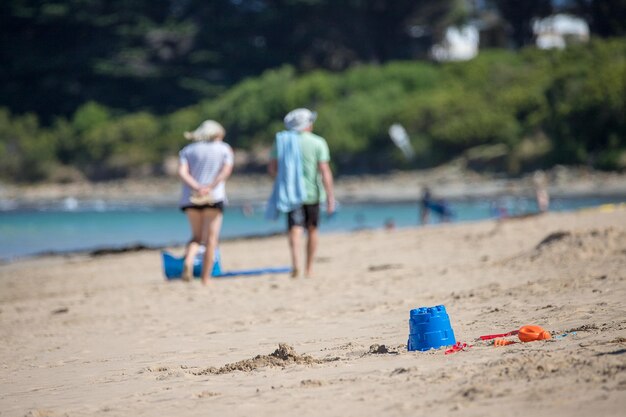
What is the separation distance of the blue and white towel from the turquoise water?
9.75 metres

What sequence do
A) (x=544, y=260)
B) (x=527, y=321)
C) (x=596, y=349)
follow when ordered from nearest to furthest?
(x=596, y=349), (x=527, y=321), (x=544, y=260)

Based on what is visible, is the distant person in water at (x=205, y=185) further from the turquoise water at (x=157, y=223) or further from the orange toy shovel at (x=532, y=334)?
the turquoise water at (x=157, y=223)

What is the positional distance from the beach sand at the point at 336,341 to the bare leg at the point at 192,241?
0.22 meters

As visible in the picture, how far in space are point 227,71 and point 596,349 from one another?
52063 millimetres

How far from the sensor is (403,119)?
4100 cm

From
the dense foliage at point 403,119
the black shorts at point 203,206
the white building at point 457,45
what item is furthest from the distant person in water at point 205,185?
the white building at point 457,45

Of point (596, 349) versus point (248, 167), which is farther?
point (248, 167)

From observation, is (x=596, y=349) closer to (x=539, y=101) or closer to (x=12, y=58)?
(x=539, y=101)

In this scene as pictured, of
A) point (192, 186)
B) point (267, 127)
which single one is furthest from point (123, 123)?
point (192, 186)

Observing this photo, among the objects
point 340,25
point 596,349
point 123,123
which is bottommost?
point 596,349

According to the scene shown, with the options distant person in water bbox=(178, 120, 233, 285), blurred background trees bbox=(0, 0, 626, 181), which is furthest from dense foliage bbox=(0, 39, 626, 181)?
distant person in water bbox=(178, 120, 233, 285)

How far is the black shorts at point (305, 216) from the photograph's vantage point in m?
9.46

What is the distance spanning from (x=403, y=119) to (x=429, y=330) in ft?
119

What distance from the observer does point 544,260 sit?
8664 millimetres
